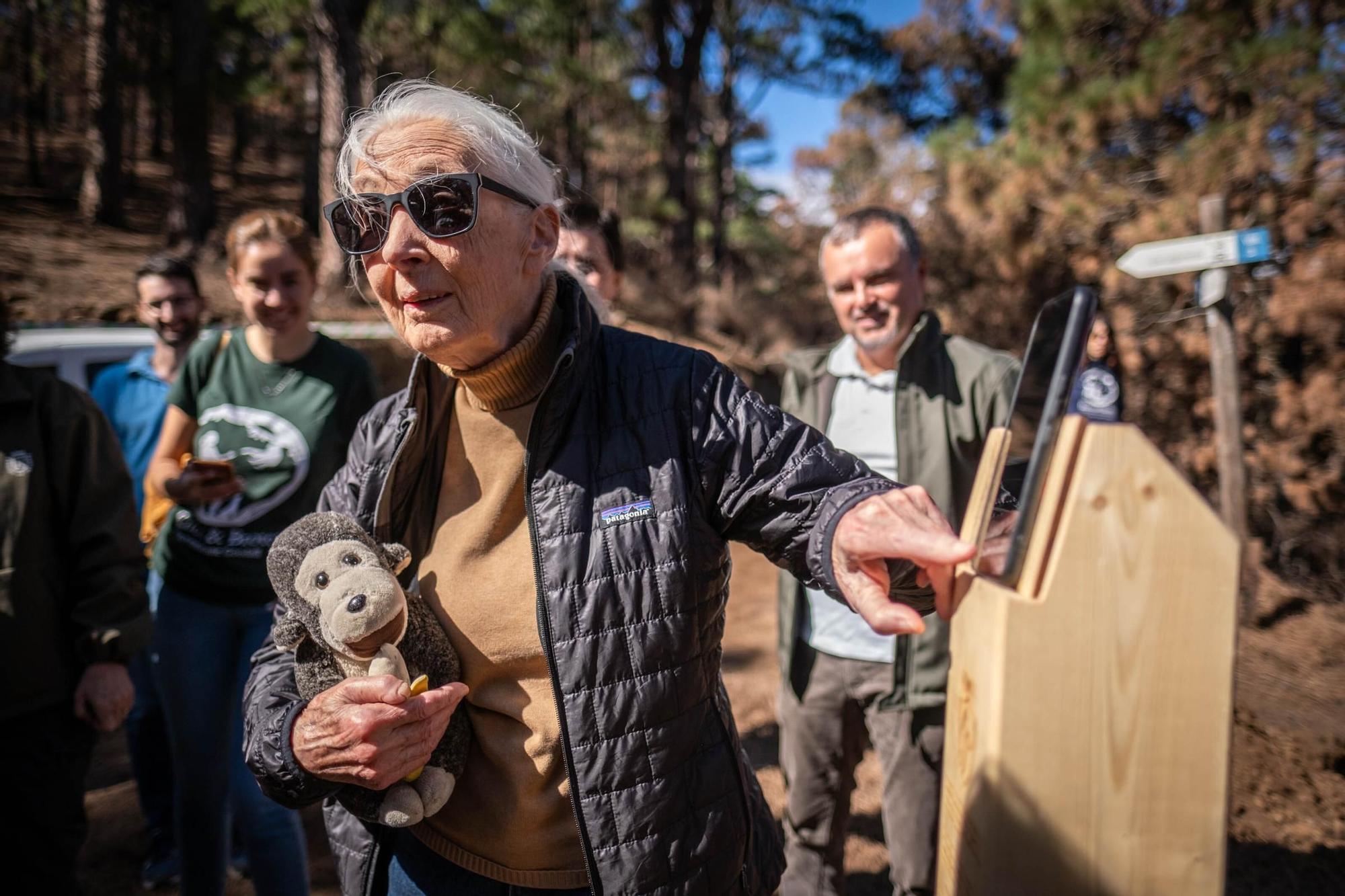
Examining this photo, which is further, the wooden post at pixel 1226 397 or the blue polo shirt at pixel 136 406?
the wooden post at pixel 1226 397

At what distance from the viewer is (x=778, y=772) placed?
369 centimetres

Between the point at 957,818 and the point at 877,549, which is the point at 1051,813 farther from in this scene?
the point at 877,549

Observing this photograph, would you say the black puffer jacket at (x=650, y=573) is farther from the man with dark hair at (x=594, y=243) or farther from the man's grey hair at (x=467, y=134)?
the man with dark hair at (x=594, y=243)

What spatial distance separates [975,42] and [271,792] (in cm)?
1831

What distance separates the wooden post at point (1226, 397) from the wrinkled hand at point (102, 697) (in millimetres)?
4805

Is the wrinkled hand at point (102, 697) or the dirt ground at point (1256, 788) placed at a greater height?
the wrinkled hand at point (102, 697)

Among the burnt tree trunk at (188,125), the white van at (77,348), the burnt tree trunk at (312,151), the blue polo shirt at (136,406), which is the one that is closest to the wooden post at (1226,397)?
the blue polo shirt at (136,406)

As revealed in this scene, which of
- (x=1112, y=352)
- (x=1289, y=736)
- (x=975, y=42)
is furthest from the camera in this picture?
(x=975, y=42)

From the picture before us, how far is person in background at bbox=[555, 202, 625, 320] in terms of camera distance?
8.75 ft

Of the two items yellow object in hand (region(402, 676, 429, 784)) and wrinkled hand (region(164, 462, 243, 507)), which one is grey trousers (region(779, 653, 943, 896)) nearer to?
yellow object in hand (region(402, 676, 429, 784))

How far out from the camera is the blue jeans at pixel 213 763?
2.15m

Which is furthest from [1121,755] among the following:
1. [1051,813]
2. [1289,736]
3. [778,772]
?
[1289,736]

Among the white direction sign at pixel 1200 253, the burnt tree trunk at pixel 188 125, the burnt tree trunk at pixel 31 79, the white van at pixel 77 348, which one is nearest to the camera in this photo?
the white direction sign at pixel 1200 253

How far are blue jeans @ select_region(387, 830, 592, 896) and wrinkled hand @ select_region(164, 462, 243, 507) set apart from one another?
121 cm
